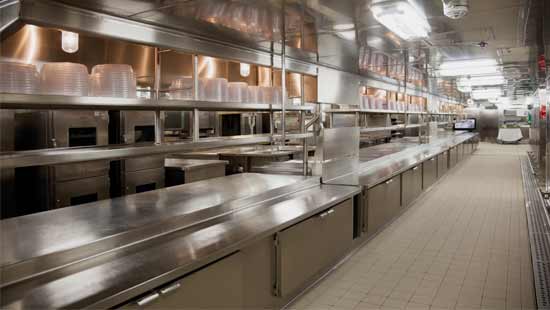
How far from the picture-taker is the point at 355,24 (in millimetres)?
3344

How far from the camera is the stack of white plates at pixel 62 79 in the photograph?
192cm

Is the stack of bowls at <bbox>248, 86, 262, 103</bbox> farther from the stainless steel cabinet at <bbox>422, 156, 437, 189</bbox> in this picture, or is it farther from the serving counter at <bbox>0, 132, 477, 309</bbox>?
the stainless steel cabinet at <bbox>422, 156, 437, 189</bbox>

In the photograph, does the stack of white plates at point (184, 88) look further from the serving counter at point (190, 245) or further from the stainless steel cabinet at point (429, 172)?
the stainless steel cabinet at point (429, 172)

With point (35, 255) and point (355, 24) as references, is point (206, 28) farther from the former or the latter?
point (35, 255)

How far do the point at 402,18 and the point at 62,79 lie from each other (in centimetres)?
250

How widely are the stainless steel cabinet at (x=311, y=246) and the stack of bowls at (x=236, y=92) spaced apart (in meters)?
1.00

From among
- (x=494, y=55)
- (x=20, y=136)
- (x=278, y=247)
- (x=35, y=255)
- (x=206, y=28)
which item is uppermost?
(x=494, y=55)

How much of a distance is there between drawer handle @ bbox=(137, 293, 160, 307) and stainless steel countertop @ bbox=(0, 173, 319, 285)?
427 millimetres

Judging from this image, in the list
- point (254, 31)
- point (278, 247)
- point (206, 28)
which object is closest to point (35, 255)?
point (278, 247)

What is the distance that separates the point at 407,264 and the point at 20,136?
147 inches

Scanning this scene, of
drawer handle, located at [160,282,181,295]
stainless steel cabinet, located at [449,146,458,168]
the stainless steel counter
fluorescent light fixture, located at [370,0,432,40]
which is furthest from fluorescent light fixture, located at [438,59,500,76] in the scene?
drawer handle, located at [160,282,181,295]

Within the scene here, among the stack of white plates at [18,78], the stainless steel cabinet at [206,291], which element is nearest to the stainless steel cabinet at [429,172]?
the stainless steel cabinet at [206,291]

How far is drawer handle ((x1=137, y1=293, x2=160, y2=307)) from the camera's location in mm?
1532

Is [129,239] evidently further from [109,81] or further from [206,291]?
[109,81]
